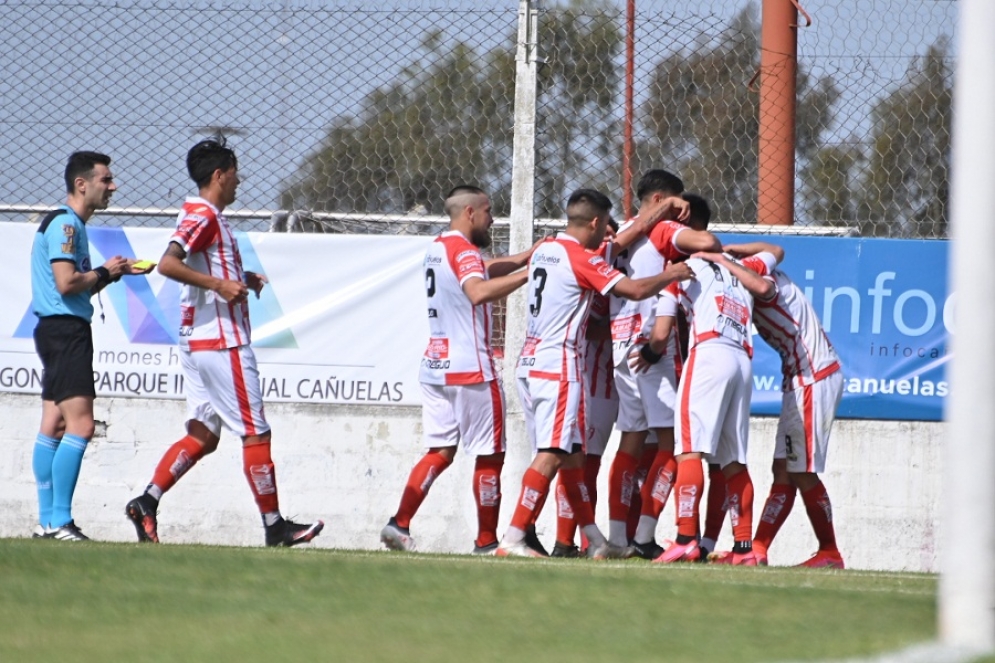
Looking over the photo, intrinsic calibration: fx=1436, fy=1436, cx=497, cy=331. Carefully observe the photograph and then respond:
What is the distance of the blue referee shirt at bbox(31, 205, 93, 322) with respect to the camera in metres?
8.12

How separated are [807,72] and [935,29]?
35.3 inches

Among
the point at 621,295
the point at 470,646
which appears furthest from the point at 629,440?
the point at 470,646

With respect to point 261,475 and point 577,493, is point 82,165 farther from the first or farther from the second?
point 577,493

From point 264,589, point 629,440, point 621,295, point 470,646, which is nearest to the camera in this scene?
point 470,646

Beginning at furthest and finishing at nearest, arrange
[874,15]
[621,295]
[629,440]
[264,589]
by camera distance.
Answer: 1. [874,15]
2. [629,440]
3. [621,295]
4. [264,589]

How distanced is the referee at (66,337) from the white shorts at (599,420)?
2.76 m

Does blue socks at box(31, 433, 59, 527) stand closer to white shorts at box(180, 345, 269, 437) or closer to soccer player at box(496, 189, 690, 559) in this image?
white shorts at box(180, 345, 269, 437)

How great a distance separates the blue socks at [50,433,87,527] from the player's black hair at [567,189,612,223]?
3016 millimetres

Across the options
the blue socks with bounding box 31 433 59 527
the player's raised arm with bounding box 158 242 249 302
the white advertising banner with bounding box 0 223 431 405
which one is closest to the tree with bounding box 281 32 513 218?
the white advertising banner with bounding box 0 223 431 405

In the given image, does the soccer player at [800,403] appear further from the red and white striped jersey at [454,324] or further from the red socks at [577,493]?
the red and white striped jersey at [454,324]

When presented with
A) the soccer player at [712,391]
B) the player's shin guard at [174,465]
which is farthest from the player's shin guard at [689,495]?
the player's shin guard at [174,465]

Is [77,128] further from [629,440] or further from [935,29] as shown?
[935,29]

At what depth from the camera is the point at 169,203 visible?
10242 millimetres

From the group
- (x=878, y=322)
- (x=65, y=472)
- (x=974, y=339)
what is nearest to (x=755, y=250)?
(x=878, y=322)
